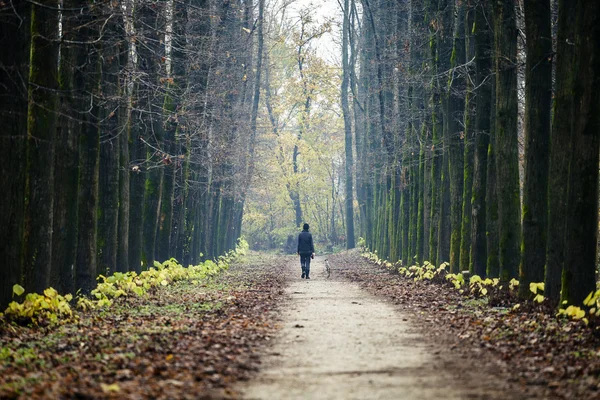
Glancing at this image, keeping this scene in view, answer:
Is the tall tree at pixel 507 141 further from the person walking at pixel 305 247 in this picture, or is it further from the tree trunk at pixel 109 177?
the person walking at pixel 305 247

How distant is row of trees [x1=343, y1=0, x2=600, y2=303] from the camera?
11.7 m

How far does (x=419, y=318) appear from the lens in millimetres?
13688

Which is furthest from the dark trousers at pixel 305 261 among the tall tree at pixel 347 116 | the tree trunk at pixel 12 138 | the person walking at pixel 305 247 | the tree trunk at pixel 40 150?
the tall tree at pixel 347 116

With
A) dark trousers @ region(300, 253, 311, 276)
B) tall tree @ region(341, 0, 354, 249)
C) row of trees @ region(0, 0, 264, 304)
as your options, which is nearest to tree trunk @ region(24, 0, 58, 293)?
row of trees @ region(0, 0, 264, 304)

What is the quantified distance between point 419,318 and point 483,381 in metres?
6.00

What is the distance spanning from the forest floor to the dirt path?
2 cm

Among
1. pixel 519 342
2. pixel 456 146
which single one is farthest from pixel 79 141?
pixel 456 146

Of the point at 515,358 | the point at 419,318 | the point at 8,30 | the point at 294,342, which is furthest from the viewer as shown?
the point at 419,318

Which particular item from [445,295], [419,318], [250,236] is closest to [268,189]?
[250,236]

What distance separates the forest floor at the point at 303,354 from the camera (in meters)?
7.26

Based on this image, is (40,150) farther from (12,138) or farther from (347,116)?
(347,116)

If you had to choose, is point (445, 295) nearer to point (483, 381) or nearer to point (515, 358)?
point (515, 358)

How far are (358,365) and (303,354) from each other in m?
1.07

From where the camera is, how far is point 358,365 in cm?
861
